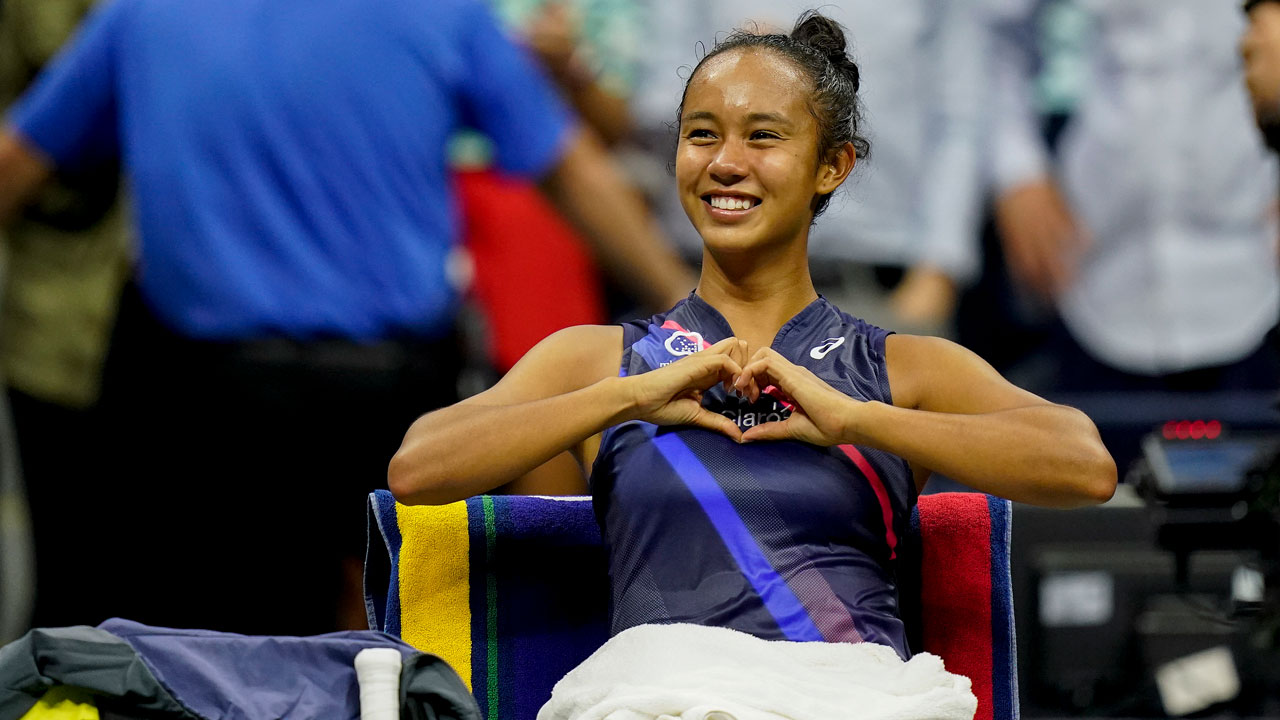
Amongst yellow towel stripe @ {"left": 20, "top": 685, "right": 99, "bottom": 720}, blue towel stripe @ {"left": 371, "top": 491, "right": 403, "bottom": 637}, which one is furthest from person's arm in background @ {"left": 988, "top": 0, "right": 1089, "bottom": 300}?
yellow towel stripe @ {"left": 20, "top": 685, "right": 99, "bottom": 720}

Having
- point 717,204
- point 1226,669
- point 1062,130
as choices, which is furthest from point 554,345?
point 1062,130

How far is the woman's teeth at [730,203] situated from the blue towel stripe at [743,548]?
1.02 ft

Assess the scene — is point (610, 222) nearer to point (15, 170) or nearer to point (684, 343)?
point (15, 170)

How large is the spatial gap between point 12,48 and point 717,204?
2201 millimetres

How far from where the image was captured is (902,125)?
178 inches

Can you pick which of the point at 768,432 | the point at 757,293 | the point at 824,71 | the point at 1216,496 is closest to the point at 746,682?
the point at 768,432

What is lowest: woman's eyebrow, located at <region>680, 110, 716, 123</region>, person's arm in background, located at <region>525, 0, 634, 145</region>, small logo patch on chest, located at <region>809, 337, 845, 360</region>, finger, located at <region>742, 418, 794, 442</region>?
finger, located at <region>742, 418, 794, 442</region>

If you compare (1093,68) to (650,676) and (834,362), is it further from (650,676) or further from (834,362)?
(650,676)

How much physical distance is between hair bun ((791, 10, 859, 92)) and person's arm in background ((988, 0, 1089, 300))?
2159 mm

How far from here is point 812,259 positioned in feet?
14.3

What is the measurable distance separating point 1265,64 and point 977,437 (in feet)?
3.53

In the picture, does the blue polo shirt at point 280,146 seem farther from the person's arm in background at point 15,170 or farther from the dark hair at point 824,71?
the dark hair at point 824,71

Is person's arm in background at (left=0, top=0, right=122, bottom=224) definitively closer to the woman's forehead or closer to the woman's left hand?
the woman's forehead

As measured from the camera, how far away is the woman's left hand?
7.02 ft
